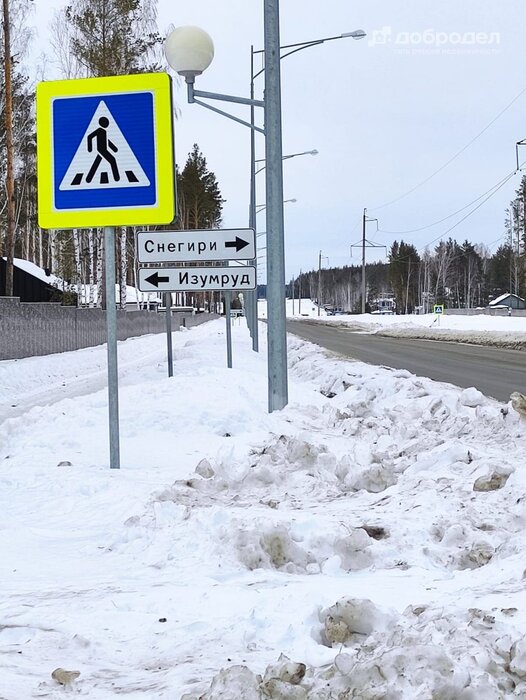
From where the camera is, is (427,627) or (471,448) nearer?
(427,627)

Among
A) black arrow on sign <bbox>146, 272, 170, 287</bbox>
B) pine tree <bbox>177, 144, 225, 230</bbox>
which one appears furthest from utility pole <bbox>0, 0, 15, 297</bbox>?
pine tree <bbox>177, 144, 225, 230</bbox>

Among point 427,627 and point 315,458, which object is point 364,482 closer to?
point 315,458

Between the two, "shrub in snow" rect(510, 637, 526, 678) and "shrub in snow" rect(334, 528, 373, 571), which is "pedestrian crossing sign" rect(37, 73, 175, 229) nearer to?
"shrub in snow" rect(334, 528, 373, 571)

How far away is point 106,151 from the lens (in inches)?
223

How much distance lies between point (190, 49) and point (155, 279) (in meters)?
3.42

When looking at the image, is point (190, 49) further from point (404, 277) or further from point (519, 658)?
point (404, 277)

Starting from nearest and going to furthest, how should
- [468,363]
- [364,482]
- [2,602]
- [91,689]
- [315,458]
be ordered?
[91,689], [2,602], [364,482], [315,458], [468,363]

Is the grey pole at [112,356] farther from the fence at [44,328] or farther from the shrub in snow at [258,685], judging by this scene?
the fence at [44,328]

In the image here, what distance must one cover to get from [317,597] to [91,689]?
3.04 feet

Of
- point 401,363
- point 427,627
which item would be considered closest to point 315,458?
point 427,627

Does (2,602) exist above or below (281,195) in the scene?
below

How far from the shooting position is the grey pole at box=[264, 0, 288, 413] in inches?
Answer: 364

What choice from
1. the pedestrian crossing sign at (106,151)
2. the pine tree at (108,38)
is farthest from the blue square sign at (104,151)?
the pine tree at (108,38)

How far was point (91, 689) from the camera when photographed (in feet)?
7.76
